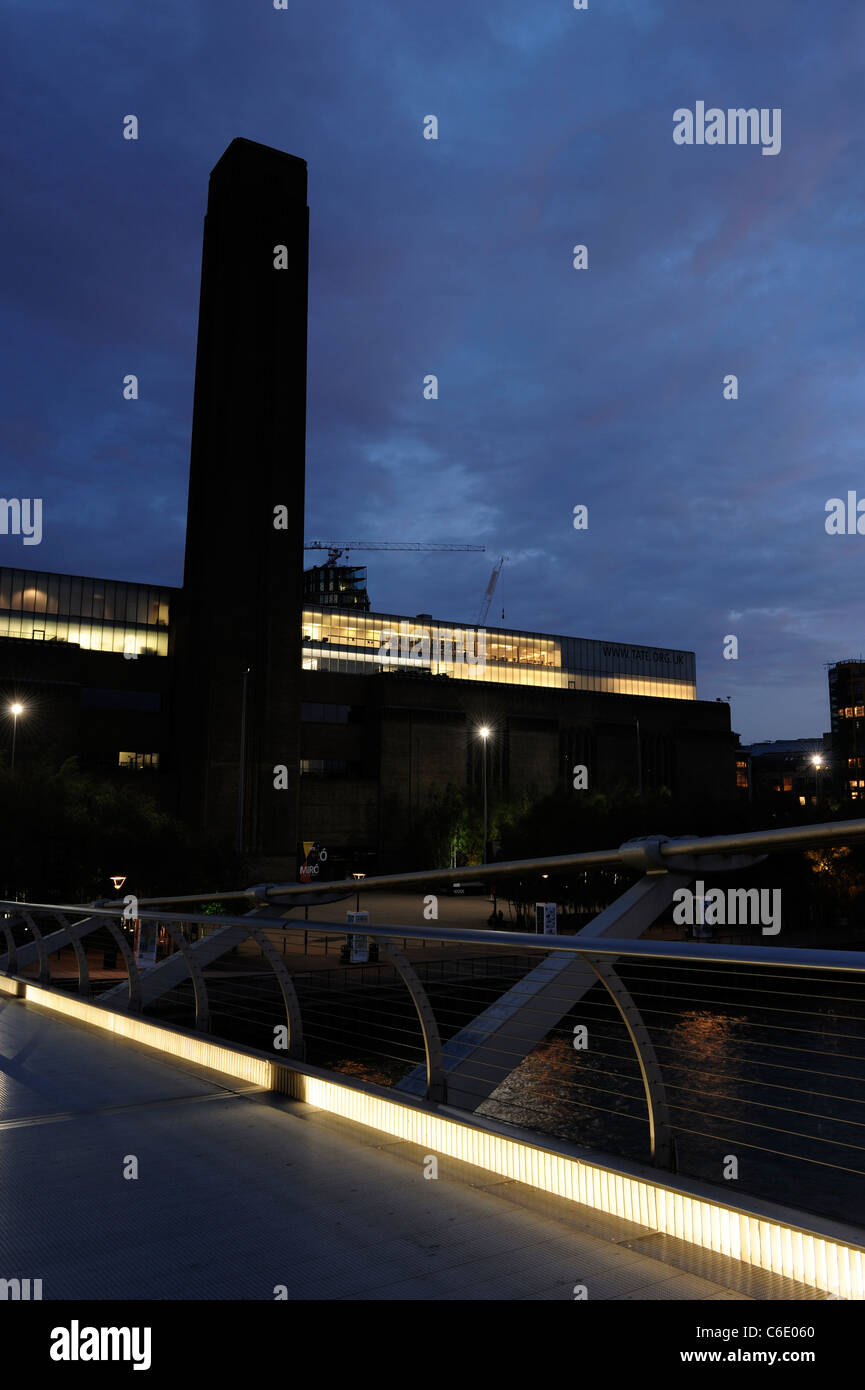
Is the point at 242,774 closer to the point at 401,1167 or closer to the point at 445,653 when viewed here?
the point at 445,653

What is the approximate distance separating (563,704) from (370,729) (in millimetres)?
16205

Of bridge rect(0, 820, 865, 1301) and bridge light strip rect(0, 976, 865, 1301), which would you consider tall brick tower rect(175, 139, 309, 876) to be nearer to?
bridge rect(0, 820, 865, 1301)

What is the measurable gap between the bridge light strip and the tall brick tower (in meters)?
45.3

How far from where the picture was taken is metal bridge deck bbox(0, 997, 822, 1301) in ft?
11.2

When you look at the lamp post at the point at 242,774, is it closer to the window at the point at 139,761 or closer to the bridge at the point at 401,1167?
the window at the point at 139,761

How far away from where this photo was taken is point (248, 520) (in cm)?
5584

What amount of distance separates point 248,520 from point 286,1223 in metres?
54.2

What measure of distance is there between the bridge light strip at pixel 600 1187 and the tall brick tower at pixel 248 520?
4525 centimetres

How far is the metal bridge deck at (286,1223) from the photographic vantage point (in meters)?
3.40

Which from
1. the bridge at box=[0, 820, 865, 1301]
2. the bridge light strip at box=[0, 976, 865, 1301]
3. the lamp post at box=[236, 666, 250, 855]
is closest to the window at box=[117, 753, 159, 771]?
the lamp post at box=[236, 666, 250, 855]

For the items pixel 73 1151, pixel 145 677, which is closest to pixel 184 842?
pixel 145 677
